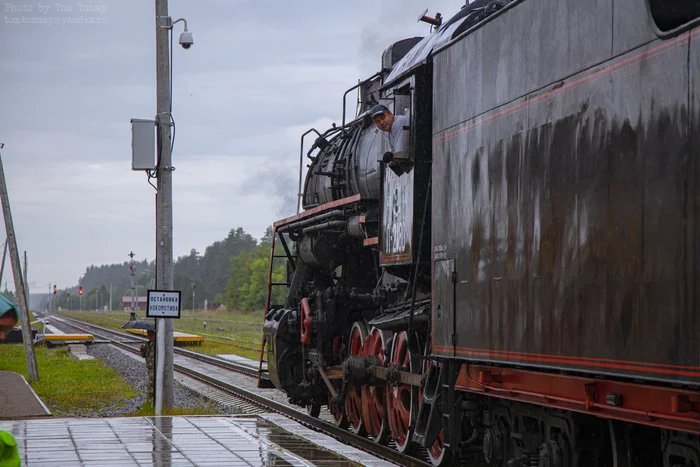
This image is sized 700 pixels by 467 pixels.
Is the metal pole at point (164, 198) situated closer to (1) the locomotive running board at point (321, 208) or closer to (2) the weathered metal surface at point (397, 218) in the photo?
(1) the locomotive running board at point (321, 208)

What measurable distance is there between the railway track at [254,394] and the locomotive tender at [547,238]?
40 centimetres

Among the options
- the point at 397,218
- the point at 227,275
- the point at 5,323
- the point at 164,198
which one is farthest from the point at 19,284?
the point at 227,275

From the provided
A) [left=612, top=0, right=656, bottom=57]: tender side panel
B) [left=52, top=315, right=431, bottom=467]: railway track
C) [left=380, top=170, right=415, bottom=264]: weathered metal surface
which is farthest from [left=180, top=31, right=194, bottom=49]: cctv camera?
[left=612, top=0, right=656, bottom=57]: tender side panel

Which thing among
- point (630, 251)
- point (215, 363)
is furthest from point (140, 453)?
point (215, 363)

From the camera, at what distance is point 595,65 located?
570 centimetres

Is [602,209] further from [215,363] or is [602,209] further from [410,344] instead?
[215,363]

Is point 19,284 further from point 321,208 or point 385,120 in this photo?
point 385,120

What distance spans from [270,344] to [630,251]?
9639 mm

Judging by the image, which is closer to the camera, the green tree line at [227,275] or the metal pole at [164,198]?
the metal pole at [164,198]

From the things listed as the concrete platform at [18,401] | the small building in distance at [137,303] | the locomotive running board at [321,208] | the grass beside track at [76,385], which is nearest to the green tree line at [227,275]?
the small building in distance at [137,303]

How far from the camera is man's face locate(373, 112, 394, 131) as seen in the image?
931 cm

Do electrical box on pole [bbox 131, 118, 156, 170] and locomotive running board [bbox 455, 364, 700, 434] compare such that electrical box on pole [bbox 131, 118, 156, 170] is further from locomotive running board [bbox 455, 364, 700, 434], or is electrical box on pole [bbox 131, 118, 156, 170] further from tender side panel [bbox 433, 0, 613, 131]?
locomotive running board [bbox 455, 364, 700, 434]

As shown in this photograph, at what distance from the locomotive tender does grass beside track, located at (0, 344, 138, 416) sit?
852cm

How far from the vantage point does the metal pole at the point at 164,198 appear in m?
13.6
